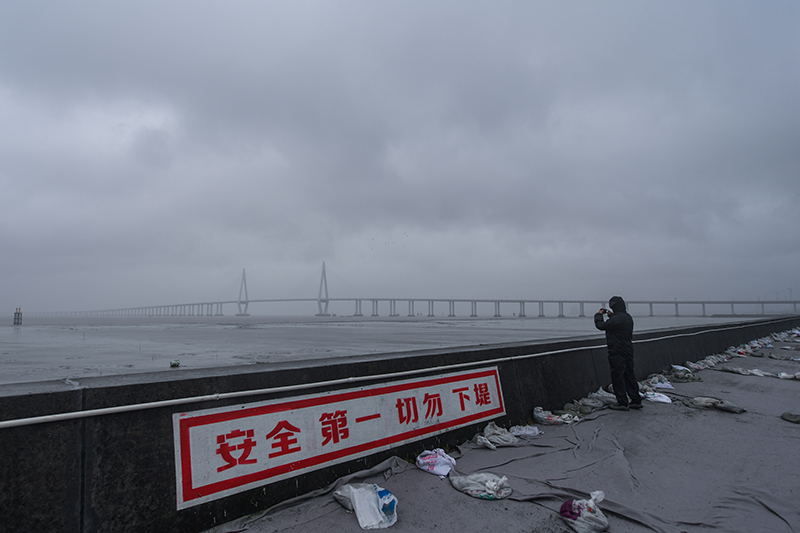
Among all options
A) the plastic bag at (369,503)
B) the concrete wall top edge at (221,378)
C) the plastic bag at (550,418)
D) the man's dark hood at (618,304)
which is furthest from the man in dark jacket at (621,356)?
the plastic bag at (369,503)

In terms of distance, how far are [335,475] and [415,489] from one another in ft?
2.41

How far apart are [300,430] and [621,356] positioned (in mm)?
5714

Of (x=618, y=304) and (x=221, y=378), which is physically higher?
(x=618, y=304)

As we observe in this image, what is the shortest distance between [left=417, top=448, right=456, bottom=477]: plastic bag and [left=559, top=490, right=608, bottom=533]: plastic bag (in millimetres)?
1200

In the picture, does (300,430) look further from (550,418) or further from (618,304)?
(618,304)

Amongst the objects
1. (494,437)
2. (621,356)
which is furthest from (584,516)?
(621,356)

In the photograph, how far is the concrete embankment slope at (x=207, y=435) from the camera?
102 inches

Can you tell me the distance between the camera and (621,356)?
7.03 meters

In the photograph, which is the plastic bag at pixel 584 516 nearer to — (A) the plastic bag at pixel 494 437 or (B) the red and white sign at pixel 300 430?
(A) the plastic bag at pixel 494 437

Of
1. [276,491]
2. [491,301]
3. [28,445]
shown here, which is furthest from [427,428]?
[491,301]

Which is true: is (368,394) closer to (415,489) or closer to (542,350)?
(415,489)

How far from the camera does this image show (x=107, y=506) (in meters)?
2.74

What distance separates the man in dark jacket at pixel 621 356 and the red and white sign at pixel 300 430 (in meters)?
3.22

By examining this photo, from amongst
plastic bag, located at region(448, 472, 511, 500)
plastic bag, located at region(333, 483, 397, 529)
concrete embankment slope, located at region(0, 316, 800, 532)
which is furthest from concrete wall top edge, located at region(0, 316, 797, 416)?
plastic bag, located at region(448, 472, 511, 500)
